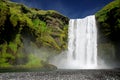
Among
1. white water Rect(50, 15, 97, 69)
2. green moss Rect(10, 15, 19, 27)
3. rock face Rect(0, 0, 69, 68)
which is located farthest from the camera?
white water Rect(50, 15, 97, 69)

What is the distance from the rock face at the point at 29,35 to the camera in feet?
357

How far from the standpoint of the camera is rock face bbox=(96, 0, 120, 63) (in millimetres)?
119125

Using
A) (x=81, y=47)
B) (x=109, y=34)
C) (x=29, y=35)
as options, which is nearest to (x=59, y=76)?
(x=29, y=35)

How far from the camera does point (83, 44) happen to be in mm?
132125

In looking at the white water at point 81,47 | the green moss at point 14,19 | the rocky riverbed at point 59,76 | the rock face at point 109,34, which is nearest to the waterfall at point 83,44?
the white water at point 81,47

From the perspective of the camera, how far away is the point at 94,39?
129125mm

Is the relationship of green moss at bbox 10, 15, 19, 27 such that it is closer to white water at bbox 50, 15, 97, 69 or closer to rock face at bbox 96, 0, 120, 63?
white water at bbox 50, 15, 97, 69

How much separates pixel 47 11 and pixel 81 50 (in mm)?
38290

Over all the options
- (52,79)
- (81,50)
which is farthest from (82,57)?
(52,79)

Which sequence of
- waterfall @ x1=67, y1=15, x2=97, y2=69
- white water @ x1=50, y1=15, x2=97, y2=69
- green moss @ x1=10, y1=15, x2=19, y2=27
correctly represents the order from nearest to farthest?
1. green moss @ x1=10, y1=15, x2=19, y2=27
2. waterfall @ x1=67, y1=15, x2=97, y2=69
3. white water @ x1=50, y1=15, x2=97, y2=69

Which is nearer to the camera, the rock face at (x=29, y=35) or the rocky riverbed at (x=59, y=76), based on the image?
the rocky riverbed at (x=59, y=76)

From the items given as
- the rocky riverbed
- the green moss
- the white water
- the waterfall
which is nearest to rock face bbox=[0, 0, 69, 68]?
the green moss

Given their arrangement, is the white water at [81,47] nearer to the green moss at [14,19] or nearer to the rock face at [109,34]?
the rock face at [109,34]

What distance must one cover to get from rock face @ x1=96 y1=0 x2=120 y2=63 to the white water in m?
4.13
